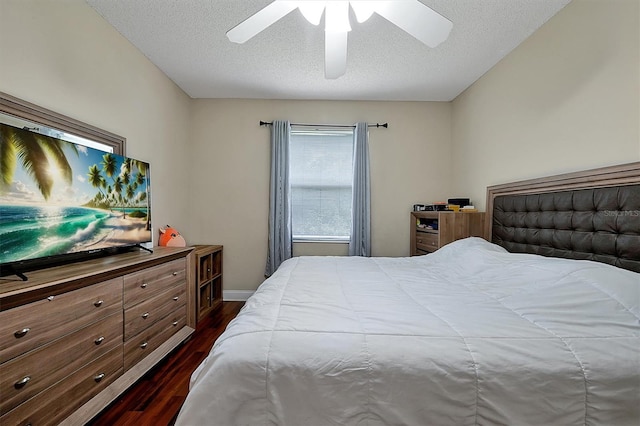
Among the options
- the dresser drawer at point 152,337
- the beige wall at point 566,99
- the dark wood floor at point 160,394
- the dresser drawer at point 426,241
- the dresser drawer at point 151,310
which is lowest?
the dark wood floor at point 160,394

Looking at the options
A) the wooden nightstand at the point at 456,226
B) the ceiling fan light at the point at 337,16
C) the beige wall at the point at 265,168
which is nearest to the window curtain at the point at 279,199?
the beige wall at the point at 265,168

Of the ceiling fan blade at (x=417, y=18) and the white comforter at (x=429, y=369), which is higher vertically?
the ceiling fan blade at (x=417, y=18)

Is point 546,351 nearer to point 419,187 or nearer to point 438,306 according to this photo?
Answer: point 438,306

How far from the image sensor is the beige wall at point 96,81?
165 centimetres

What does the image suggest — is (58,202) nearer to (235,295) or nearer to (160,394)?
(160,394)

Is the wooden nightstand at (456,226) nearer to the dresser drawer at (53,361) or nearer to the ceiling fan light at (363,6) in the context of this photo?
the ceiling fan light at (363,6)

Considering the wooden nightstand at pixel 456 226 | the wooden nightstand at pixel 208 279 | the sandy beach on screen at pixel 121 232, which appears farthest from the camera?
the wooden nightstand at pixel 208 279

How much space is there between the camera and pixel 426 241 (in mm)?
3354

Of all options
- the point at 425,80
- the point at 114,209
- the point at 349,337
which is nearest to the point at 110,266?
the point at 114,209

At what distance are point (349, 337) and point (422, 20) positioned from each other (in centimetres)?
162

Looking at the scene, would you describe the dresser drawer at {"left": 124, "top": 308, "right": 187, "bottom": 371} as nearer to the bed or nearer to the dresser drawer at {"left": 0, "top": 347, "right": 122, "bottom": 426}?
the dresser drawer at {"left": 0, "top": 347, "right": 122, "bottom": 426}

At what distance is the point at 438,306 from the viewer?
141 cm

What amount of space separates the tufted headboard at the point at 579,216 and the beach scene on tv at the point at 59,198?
9.77 ft

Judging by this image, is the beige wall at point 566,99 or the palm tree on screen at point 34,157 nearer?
the palm tree on screen at point 34,157
